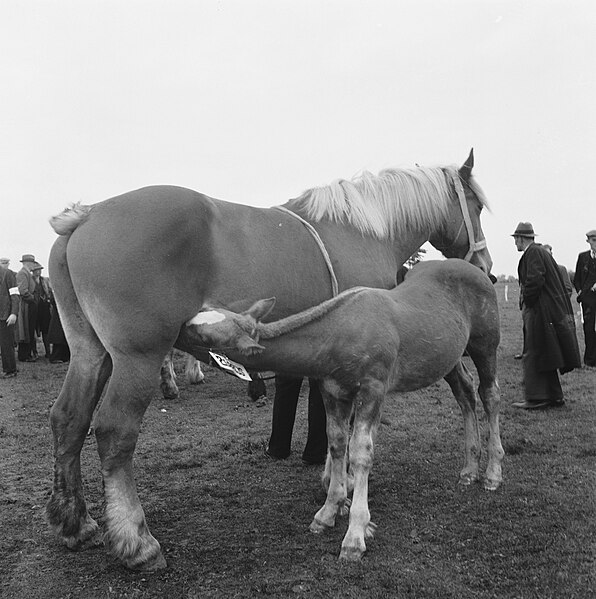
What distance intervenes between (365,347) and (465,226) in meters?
2.35

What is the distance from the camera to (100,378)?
4.09 meters

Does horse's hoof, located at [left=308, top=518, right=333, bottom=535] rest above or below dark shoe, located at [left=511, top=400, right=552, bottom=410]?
above

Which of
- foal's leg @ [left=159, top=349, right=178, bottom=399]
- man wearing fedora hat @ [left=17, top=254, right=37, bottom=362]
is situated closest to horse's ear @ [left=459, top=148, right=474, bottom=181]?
foal's leg @ [left=159, top=349, right=178, bottom=399]

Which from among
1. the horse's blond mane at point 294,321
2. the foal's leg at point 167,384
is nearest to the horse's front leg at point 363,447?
the horse's blond mane at point 294,321

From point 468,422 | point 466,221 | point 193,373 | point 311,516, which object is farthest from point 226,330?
point 193,373

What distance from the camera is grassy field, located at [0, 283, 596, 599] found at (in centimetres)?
334

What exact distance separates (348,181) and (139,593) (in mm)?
3357

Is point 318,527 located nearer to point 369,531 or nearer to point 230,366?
point 369,531

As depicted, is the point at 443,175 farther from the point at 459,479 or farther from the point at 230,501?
the point at 230,501

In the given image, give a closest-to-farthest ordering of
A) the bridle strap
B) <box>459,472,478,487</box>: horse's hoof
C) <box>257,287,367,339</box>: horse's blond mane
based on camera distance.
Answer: <box>257,287,367,339</box>: horse's blond mane
<box>459,472,478,487</box>: horse's hoof
the bridle strap

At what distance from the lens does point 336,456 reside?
427 cm

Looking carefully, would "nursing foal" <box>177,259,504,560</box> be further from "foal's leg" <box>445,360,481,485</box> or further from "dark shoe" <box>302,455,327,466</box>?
"dark shoe" <box>302,455,327,466</box>

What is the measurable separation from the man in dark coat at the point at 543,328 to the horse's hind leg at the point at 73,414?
19.2 feet

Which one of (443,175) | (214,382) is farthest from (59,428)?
(214,382)
